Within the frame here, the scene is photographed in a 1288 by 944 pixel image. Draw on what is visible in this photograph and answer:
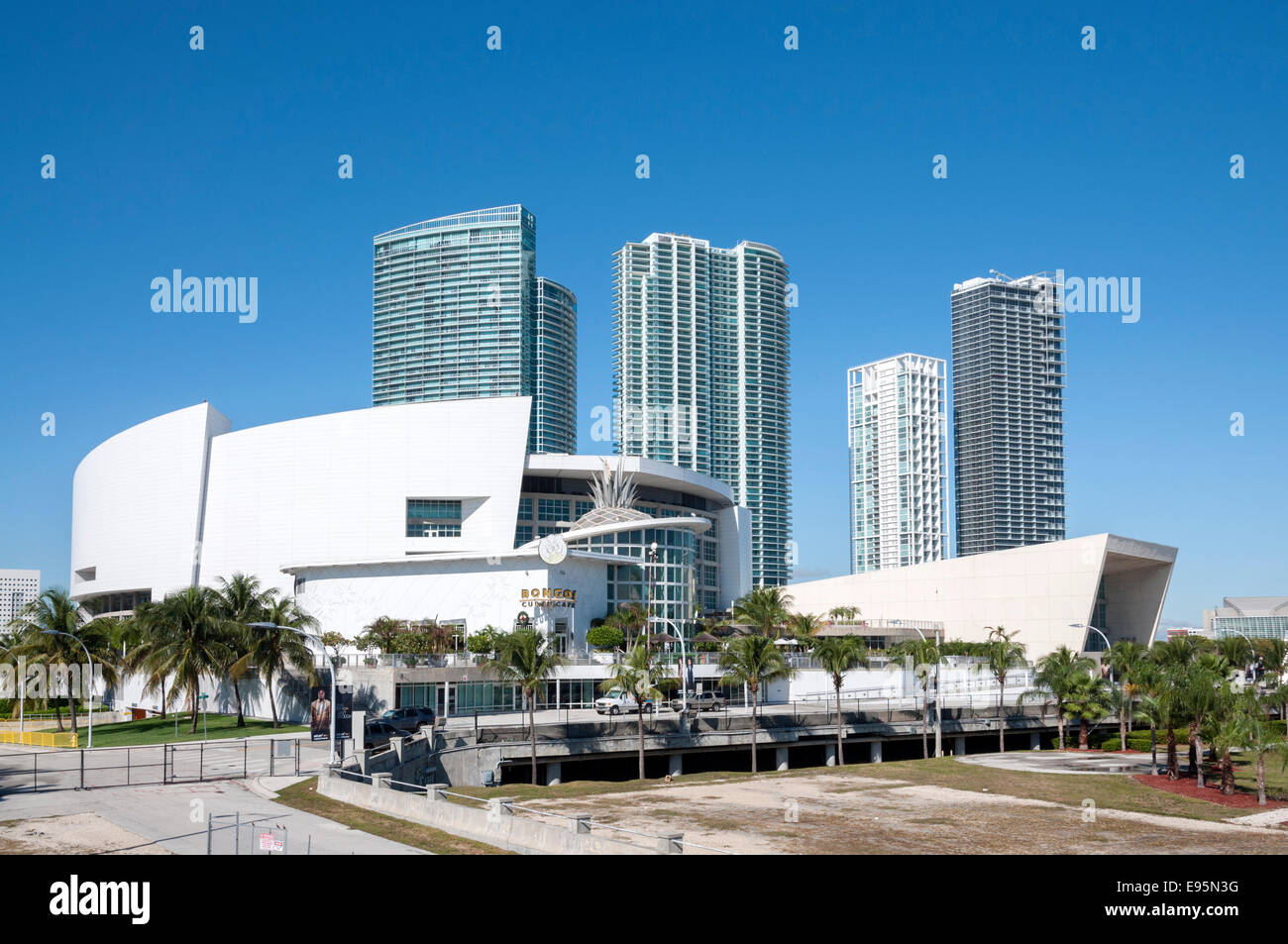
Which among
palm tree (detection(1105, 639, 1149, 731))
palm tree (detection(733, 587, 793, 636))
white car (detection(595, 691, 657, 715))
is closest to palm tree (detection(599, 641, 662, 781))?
white car (detection(595, 691, 657, 715))

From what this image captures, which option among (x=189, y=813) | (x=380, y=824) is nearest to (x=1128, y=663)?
(x=380, y=824)

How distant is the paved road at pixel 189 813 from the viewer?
26.6 metres

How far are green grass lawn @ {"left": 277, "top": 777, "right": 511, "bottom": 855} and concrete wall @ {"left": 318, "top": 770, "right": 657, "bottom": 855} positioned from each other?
35 centimetres

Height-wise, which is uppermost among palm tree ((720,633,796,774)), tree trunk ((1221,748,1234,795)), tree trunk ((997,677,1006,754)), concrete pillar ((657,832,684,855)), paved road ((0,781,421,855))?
palm tree ((720,633,796,774))

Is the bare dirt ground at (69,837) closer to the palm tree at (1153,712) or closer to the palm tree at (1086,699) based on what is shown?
the palm tree at (1153,712)

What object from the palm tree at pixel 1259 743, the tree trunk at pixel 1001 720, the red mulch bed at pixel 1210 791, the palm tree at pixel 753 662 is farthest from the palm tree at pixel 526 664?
the tree trunk at pixel 1001 720

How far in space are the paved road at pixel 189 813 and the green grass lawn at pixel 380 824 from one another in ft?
1.46

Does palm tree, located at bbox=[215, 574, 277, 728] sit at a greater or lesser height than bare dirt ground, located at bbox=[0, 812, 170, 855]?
greater

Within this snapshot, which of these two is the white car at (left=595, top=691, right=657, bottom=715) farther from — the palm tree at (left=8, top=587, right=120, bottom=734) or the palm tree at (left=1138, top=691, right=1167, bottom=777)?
the palm tree at (left=8, top=587, right=120, bottom=734)

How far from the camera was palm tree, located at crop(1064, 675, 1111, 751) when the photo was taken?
2653 inches
